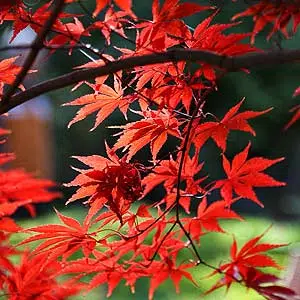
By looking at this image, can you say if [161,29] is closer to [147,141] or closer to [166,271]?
[147,141]

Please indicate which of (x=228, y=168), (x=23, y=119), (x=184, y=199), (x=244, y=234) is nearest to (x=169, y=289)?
(x=244, y=234)

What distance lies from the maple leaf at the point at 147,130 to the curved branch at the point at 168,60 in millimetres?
217

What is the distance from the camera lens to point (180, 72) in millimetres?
871

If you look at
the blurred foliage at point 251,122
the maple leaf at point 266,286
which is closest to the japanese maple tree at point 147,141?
the maple leaf at point 266,286

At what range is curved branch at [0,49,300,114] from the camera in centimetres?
57

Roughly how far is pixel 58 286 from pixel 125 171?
253mm

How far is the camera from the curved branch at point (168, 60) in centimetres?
57

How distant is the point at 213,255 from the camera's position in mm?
3117

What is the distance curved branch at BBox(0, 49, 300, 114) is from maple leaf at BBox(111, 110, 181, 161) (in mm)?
217

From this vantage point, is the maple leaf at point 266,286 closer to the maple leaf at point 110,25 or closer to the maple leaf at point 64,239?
the maple leaf at point 64,239

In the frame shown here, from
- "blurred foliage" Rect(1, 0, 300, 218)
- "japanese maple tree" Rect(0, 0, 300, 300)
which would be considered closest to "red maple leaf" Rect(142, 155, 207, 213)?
"japanese maple tree" Rect(0, 0, 300, 300)

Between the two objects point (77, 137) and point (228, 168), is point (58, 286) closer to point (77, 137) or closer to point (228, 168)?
point (228, 168)

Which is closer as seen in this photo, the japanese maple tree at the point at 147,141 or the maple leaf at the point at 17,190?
the japanese maple tree at the point at 147,141

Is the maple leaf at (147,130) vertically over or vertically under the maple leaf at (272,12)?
under
